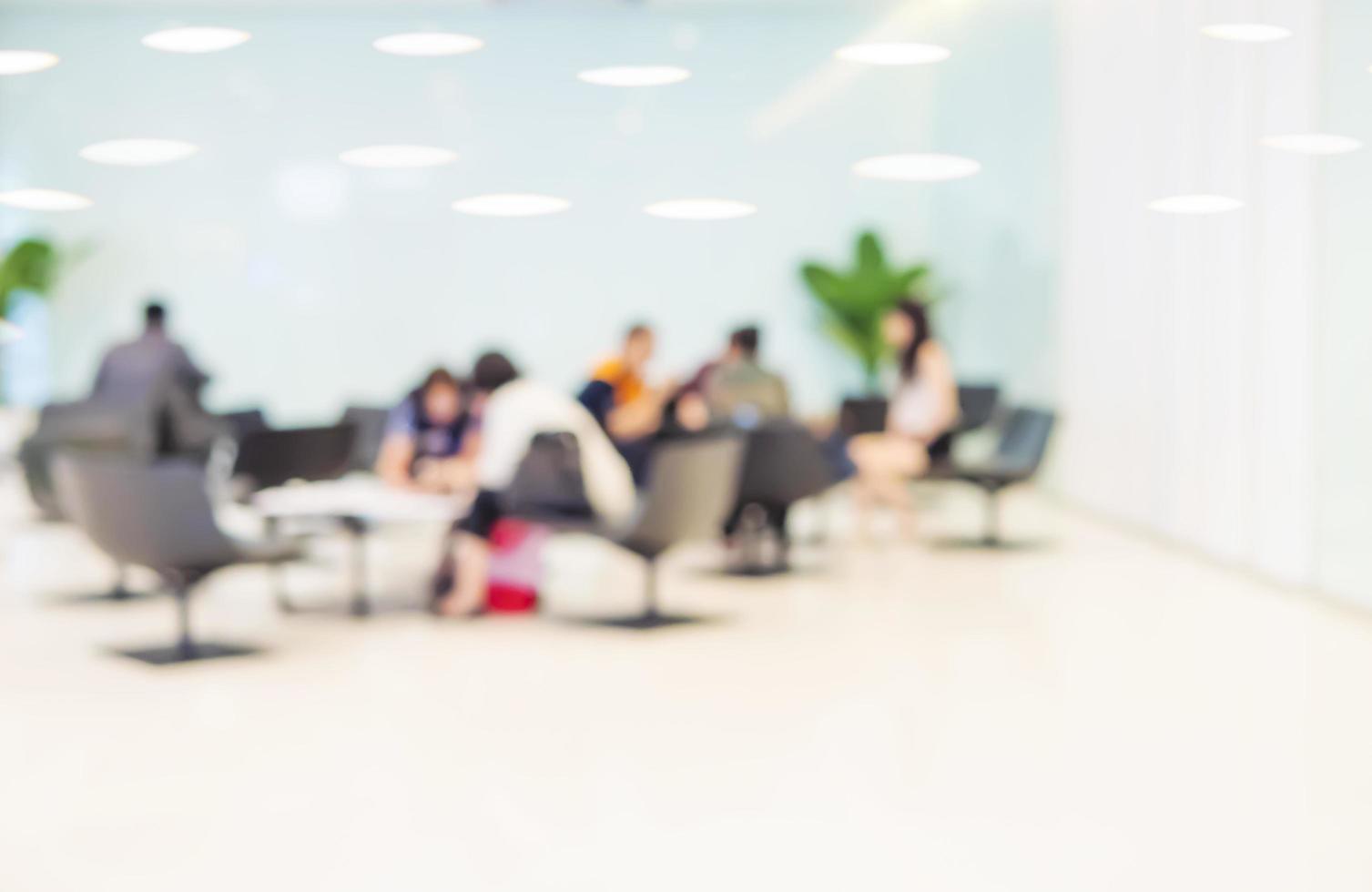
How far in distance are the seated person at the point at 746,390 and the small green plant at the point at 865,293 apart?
14.3 feet

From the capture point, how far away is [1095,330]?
12281 mm

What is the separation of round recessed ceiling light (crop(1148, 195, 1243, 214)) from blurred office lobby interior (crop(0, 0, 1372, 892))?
0.38 feet

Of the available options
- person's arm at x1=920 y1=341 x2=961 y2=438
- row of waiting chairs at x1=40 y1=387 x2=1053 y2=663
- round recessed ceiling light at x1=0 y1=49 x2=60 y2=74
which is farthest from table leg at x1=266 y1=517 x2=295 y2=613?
person's arm at x1=920 y1=341 x2=961 y2=438

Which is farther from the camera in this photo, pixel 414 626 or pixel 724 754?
pixel 414 626

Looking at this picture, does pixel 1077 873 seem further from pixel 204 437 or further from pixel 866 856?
pixel 204 437

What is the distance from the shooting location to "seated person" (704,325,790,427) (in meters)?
10.2

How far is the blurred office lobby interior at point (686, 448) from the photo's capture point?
197 inches

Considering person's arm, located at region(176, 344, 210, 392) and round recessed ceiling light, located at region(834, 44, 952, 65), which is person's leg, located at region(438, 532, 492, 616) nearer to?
person's arm, located at region(176, 344, 210, 392)

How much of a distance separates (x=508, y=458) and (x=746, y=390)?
254 centimetres

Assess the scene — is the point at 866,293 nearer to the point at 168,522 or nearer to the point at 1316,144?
the point at 1316,144

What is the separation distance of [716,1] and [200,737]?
32.8 feet

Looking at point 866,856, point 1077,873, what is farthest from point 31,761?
point 1077,873

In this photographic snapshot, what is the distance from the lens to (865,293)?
1445 cm

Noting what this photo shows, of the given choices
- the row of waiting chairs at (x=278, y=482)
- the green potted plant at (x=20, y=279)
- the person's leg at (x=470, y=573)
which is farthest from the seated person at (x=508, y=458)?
the green potted plant at (x=20, y=279)
